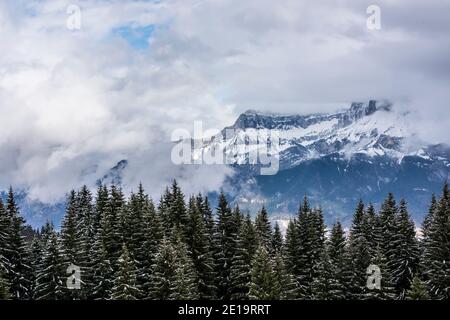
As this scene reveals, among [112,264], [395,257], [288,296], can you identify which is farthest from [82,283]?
[395,257]

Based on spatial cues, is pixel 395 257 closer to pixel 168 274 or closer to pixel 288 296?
pixel 288 296

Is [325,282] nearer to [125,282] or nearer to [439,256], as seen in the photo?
[439,256]

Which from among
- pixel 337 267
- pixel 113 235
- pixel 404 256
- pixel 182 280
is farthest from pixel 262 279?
pixel 404 256

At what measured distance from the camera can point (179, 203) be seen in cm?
9081

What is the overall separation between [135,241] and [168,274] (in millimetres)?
16932

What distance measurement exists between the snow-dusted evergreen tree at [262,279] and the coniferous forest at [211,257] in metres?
0.11

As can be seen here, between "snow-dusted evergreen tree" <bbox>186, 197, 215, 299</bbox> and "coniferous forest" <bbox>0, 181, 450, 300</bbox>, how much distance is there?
136 mm

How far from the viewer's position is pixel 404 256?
8475 cm

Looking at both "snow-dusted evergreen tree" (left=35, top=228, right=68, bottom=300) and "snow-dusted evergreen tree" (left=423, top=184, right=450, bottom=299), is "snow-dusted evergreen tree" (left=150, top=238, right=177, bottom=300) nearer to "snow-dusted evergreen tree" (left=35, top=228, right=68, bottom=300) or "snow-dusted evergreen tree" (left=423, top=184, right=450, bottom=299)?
"snow-dusted evergreen tree" (left=35, top=228, right=68, bottom=300)

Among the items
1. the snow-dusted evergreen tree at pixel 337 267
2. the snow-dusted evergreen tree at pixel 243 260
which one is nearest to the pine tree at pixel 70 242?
the snow-dusted evergreen tree at pixel 243 260

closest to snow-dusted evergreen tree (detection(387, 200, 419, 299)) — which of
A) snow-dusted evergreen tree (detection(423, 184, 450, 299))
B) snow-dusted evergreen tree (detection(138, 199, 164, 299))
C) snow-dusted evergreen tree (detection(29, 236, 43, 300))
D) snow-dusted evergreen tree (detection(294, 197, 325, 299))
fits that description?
snow-dusted evergreen tree (detection(423, 184, 450, 299))

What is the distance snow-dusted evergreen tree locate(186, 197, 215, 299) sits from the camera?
8062 centimetres

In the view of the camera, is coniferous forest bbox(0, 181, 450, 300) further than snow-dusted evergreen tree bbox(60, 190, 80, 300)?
No

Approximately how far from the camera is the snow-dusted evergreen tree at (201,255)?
80.6m
